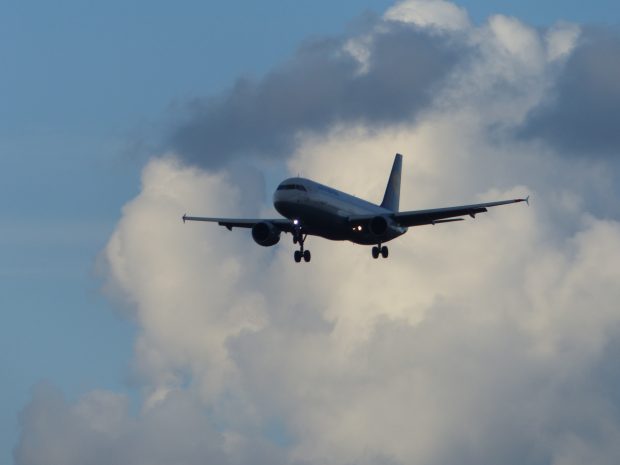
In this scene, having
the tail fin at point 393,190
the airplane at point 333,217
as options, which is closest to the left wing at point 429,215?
the airplane at point 333,217

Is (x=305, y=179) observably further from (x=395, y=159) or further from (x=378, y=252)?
(x=395, y=159)

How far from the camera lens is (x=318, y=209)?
359 ft

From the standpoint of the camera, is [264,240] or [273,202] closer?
[273,202]

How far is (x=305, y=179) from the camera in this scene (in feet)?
363

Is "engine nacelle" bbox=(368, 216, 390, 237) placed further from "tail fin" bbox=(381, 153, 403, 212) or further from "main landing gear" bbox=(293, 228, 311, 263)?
"tail fin" bbox=(381, 153, 403, 212)

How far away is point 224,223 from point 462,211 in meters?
20.8

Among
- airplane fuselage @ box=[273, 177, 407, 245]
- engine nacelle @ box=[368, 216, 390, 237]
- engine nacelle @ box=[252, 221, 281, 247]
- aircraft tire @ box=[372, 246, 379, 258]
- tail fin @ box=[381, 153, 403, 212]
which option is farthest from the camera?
tail fin @ box=[381, 153, 403, 212]

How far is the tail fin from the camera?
5423 inches

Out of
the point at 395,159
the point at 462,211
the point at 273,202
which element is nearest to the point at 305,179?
the point at 273,202

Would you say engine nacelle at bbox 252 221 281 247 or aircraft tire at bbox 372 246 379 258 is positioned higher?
engine nacelle at bbox 252 221 281 247

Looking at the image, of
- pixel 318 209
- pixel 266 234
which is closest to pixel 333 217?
pixel 318 209

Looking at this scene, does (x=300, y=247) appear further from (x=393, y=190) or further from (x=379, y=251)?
(x=393, y=190)

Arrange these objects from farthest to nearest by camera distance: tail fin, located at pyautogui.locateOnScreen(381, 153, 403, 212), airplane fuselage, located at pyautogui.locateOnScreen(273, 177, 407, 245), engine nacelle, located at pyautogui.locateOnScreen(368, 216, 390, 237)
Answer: tail fin, located at pyautogui.locateOnScreen(381, 153, 403, 212), engine nacelle, located at pyautogui.locateOnScreen(368, 216, 390, 237), airplane fuselage, located at pyautogui.locateOnScreen(273, 177, 407, 245)

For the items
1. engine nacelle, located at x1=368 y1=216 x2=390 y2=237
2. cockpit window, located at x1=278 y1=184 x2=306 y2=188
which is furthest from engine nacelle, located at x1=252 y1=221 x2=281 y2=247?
engine nacelle, located at x1=368 y1=216 x2=390 y2=237
